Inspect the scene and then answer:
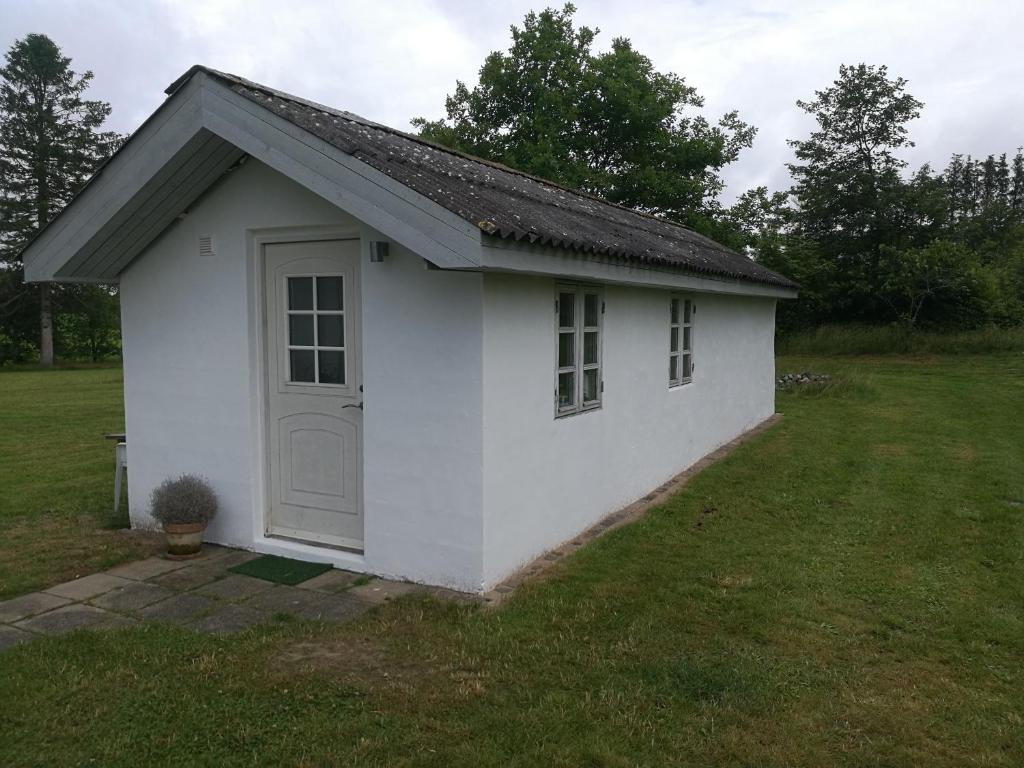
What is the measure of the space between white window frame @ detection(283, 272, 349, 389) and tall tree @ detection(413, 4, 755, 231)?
21.9m

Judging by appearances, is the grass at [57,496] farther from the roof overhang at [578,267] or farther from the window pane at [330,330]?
the roof overhang at [578,267]

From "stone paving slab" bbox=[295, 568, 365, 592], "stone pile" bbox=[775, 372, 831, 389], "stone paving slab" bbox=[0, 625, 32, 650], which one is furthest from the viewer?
"stone pile" bbox=[775, 372, 831, 389]

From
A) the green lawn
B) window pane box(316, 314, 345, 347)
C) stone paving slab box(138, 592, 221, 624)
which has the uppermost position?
window pane box(316, 314, 345, 347)

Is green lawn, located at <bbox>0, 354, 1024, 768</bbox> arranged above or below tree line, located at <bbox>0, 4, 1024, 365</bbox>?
below

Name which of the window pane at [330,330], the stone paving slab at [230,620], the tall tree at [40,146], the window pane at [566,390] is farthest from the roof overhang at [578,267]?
the tall tree at [40,146]

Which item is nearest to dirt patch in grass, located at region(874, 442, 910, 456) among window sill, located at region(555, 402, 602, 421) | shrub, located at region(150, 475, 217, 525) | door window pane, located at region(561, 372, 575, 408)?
window sill, located at region(555, 402, 602, 421)

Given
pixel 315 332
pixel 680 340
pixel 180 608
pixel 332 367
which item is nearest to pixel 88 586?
pixel 180 608

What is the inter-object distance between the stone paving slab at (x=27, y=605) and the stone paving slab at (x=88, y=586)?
2.6 inches

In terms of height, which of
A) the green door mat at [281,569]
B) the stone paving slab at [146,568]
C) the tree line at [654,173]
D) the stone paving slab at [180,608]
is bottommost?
the stone paving slab at [180,608]

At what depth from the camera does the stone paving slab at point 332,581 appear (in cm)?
525

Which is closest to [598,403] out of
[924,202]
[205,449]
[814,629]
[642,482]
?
[642,482]

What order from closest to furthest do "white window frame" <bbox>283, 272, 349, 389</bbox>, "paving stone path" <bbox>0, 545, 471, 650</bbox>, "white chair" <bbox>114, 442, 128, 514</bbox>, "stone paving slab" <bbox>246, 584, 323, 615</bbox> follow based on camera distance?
"paving stone path" <bbox>0, 545, 471, 650</bbox>, "stone paving slab" <bbox>246, 584, 323, 615</bbox>, "white window frame" <bbox>283, 272, 349, 389</bbox>, "white chair" <bbox>114, 442, 128, 514</bbox>

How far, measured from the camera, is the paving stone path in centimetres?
466

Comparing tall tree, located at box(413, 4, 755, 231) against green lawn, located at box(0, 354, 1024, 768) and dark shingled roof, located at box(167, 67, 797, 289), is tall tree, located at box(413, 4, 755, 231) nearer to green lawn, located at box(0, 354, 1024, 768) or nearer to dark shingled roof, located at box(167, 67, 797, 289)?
dark shingled roof, located at box(167, 67, 797, 289)
